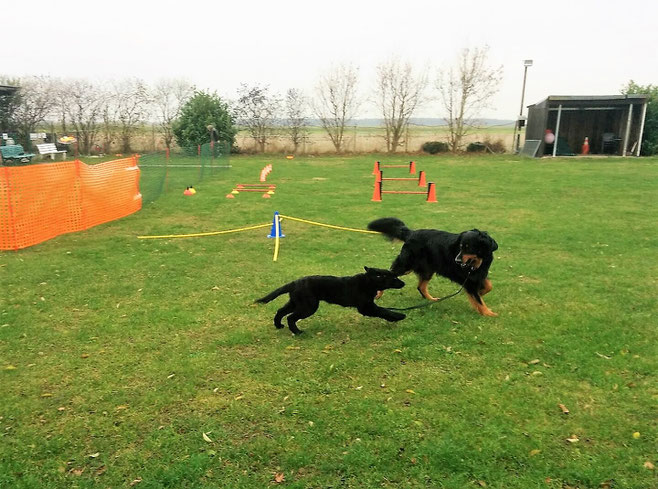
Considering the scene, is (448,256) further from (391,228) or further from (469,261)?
(391,228)

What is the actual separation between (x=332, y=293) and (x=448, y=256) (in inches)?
58.2

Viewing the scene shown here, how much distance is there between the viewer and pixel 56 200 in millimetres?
9062

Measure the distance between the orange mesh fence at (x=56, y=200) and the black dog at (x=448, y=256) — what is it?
20.6 feet

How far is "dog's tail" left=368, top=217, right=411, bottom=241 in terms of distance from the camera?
19.2 ft

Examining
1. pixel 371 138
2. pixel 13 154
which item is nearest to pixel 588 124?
pixel 371 138

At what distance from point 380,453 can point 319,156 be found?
95.8 feet

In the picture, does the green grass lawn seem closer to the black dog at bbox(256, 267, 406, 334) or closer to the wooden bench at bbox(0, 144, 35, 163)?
the black dog at bbox(256, 267, 406, 334)

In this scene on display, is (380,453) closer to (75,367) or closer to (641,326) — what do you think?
(75,367)

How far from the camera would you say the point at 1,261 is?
7203 millimetres

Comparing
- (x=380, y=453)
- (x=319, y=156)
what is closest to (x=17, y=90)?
(x=319, y=156)

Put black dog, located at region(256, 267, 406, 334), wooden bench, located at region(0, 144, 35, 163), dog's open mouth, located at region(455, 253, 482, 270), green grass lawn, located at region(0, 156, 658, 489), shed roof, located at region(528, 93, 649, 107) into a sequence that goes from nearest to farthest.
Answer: green grass lawn, located at region(0, 156, 658, 489)
black dog, located at region(256, 267, 406, 334)
dog's open mouth, located at region(455, 253, 482, 270)
wooden bench, located at region(0, 144, 35, 163)
shed roof, located at region(528, 93, 649, 107)

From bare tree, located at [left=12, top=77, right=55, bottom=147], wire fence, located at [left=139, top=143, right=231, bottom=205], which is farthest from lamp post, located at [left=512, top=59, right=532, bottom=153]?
bare tree, located at [left=12, top=77, right=55, bottom=147]

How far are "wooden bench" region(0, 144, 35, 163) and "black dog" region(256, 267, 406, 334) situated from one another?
21178mm

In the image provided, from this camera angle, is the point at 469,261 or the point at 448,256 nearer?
the point at 469,261
